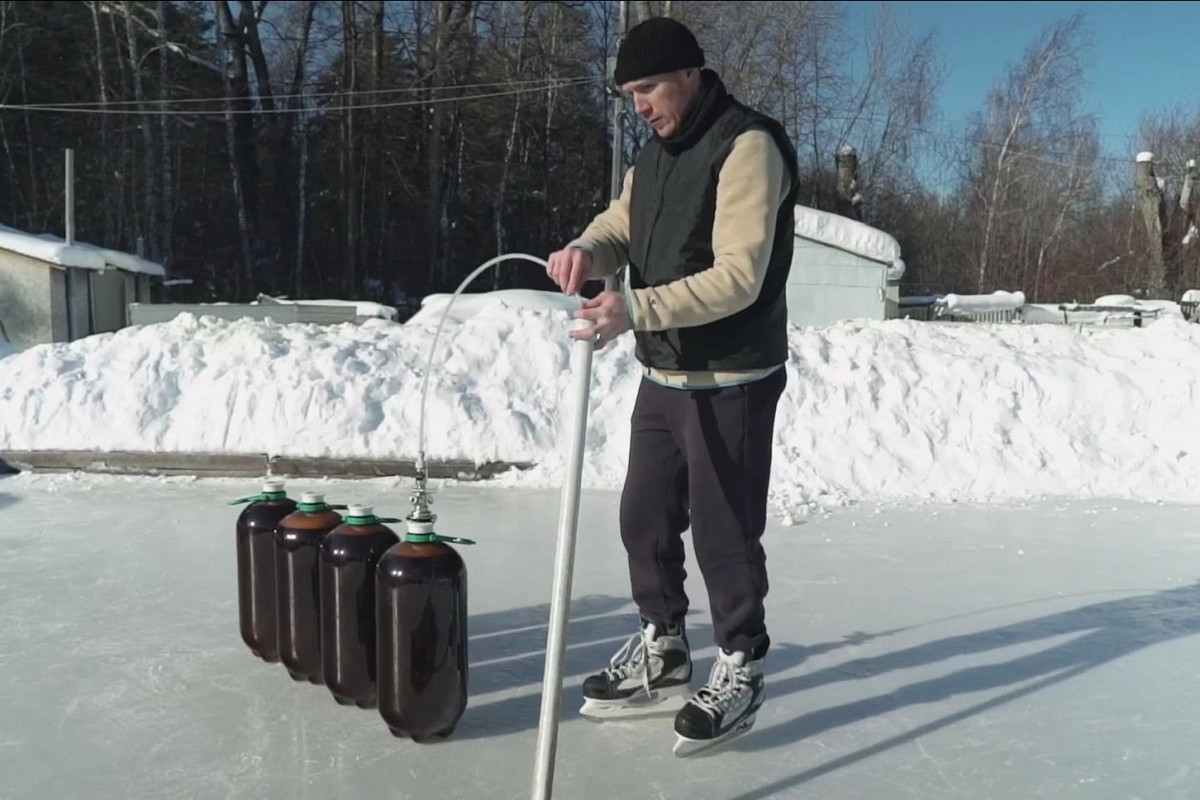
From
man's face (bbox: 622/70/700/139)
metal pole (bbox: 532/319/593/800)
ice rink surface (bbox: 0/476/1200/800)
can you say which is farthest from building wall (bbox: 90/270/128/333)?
metal pole (bbox: 532/319/593/800)

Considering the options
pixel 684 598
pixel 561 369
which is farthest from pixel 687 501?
pixel 561 369

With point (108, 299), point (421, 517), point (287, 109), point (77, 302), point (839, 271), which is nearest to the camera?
point (421, 517)

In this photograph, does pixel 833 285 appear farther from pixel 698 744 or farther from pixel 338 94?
pixel 338 94

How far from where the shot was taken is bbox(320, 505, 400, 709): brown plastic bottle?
227 centimetres

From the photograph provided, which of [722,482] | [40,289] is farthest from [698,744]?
[40,289]

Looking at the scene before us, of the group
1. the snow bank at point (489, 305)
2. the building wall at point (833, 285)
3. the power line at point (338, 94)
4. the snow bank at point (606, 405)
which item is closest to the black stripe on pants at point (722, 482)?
the snow bank at point (606, 405)

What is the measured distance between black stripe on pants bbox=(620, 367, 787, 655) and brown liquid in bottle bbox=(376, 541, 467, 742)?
548 millimetres

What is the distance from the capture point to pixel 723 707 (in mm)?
2225

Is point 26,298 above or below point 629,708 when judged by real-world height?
above

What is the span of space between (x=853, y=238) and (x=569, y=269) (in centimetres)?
1036

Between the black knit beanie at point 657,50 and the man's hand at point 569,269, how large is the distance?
41 cm

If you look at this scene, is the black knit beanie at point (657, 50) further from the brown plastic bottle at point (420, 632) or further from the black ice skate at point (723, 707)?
the black ice skate at point (723, 707)

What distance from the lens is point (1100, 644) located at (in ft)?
10.1

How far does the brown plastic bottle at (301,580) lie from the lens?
2.43m
